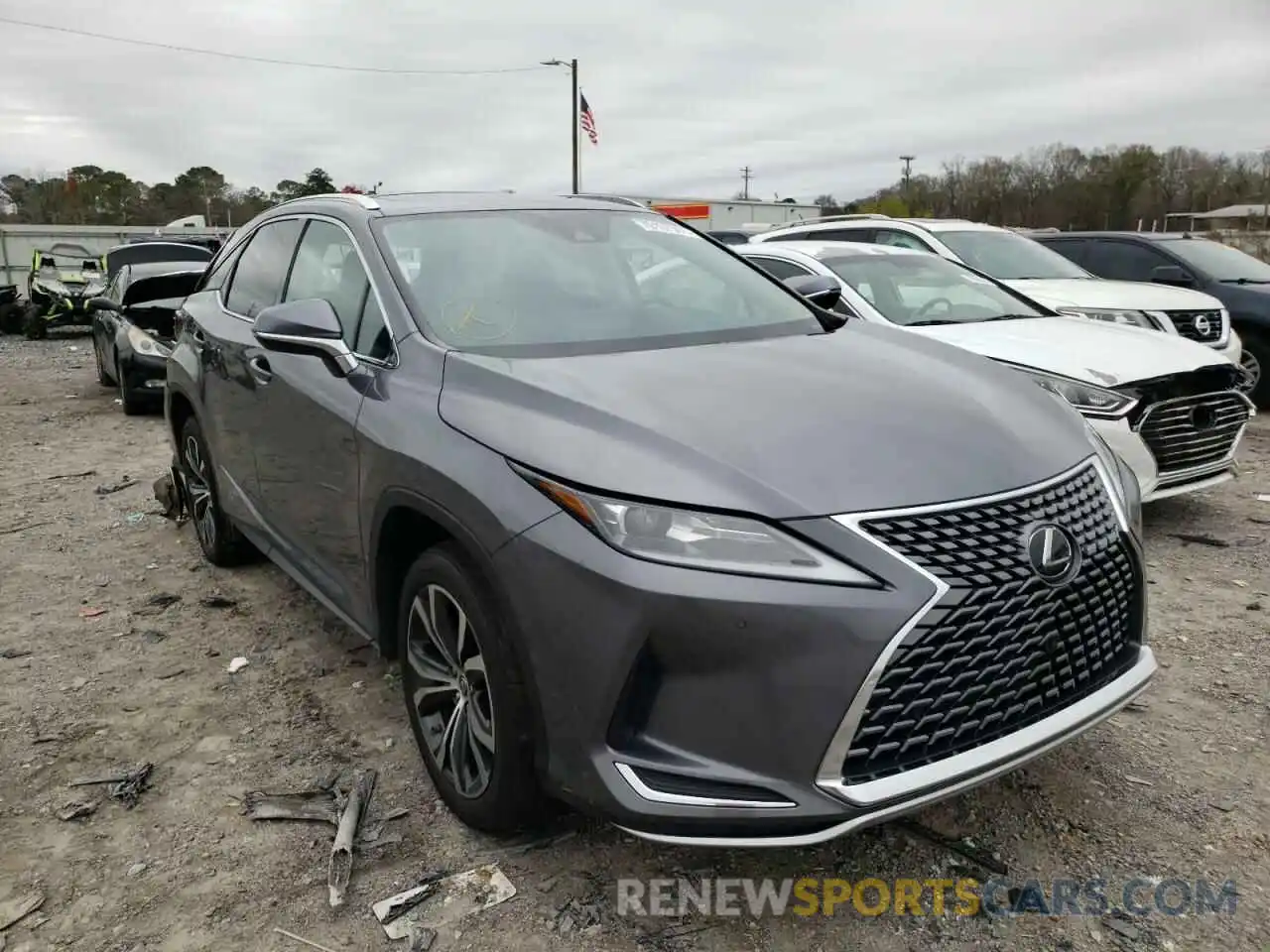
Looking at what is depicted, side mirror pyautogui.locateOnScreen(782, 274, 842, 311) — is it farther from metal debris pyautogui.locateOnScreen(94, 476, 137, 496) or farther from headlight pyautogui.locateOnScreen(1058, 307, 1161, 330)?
metal debris pyautogui.locateOnScreen(94, 476, 137, 496)

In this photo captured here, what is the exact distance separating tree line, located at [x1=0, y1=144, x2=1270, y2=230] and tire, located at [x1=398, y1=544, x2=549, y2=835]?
1904 inches

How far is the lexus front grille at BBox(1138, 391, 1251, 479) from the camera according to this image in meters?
4.95

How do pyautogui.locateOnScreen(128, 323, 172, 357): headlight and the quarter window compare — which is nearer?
the quarter window

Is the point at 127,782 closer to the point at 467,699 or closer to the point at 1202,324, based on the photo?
the point at 467,699

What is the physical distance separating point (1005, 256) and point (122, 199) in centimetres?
5419

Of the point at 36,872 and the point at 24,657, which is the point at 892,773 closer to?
the point at 36,872

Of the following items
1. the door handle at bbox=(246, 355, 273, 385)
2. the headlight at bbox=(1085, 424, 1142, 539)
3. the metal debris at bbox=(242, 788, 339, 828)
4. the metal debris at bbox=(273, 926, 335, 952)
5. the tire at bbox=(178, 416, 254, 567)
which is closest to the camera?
the metal debris at bbox=(273, 926, 335, 952)

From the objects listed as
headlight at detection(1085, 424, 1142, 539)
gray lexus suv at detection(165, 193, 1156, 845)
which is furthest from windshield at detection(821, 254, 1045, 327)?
headlight at detection(1085, 424, 1142, 539)

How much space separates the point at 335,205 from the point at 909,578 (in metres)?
2.68

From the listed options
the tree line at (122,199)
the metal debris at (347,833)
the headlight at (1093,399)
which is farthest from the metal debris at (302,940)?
the tree line at (122,199)

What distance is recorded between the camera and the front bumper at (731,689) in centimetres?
197

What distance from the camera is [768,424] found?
7.64 ft

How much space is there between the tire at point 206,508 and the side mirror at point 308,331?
1819 mm

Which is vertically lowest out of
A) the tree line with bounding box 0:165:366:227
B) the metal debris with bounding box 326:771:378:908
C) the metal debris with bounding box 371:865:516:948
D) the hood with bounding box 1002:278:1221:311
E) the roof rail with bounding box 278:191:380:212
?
the metal debris with bounding box 371:865:516:948
